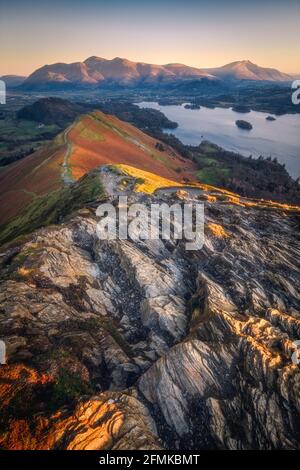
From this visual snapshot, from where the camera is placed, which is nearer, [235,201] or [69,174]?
[235,201]

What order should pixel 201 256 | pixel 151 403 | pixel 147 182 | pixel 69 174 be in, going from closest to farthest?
pixel 151 403 < pixel 201 256 < pixel 147 182 < pixel 69 174

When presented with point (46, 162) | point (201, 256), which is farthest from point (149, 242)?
point (46, 162)

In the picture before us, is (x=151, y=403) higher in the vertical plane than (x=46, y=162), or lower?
lower

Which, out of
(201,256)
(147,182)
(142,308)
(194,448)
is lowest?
(194,448)
